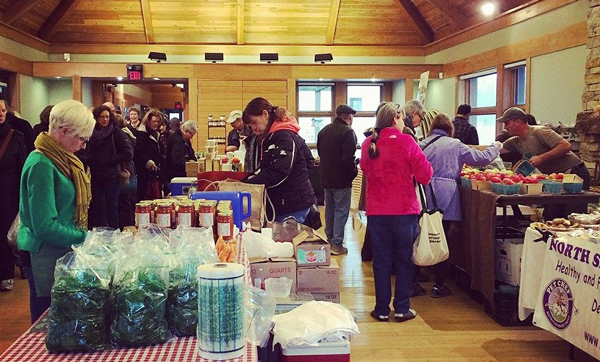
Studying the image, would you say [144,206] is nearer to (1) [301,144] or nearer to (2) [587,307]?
(1) [301,144]

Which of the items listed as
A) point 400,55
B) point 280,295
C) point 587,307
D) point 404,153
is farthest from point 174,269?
point 400,55

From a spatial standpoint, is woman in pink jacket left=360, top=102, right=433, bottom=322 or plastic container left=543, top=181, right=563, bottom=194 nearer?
woman in pink jacket left=360, top=102, right=433, bottom=322

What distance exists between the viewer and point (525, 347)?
3.88 metres

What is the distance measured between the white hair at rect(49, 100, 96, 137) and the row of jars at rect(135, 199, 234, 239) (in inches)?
19.4

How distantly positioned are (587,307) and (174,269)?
241cm

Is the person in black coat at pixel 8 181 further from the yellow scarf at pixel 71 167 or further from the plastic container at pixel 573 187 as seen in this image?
the plastic container at pixel 573 187

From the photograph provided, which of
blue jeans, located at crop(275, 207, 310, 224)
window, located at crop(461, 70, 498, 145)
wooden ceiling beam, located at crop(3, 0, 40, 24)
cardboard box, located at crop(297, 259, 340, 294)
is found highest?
wooden ceiling beam, located at crop(3, 0, 40, 24)

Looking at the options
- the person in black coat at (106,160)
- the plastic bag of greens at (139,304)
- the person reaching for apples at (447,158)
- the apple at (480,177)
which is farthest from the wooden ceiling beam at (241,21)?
the plastic bag of greens at (139,304)

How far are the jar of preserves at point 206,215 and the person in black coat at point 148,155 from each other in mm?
4236

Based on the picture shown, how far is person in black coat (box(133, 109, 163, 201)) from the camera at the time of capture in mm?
6867

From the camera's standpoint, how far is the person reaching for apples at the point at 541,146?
17.1 feet

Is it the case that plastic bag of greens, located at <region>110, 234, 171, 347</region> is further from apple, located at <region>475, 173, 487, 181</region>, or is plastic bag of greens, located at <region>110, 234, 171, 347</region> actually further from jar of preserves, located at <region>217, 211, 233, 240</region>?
apple, located at <region>475, 173, 487, 181</region>

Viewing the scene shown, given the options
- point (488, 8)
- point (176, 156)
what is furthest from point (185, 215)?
point (488, 8)

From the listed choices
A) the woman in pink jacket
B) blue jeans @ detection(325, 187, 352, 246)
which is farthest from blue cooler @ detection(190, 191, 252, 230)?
blue jeans @ detection(325, 187, 352, 246)
